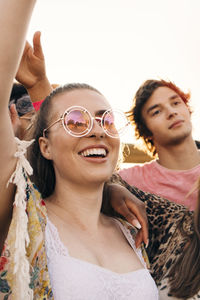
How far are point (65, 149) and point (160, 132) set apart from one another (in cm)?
153

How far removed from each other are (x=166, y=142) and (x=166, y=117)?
0.19 meters

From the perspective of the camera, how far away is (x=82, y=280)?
1.17 metres

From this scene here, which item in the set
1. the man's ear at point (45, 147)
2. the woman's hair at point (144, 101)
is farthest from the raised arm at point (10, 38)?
the woman's hair at point (144, 101)

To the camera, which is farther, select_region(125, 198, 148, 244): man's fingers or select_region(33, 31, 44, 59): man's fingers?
select_region(33, 31, 44, 59): man's fingers

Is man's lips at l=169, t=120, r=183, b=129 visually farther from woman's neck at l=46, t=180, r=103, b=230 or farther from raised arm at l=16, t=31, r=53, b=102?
woman's neck at l=46, t=180, r=103, b=230

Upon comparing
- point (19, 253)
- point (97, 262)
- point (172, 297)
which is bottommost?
point (172, 297)

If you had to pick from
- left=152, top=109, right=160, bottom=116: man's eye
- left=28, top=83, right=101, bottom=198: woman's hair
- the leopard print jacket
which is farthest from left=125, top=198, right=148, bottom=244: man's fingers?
left=152, top=109, right=160, bottom=116: man's eye

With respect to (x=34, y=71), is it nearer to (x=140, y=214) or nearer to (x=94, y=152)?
(x=94, y=152)

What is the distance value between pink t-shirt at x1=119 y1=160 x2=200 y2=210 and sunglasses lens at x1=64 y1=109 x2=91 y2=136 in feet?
4.09

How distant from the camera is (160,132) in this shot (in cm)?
279

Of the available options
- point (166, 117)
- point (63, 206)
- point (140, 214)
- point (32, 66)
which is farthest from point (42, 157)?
point (166, 117)

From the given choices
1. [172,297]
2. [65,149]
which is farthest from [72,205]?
[172,297]

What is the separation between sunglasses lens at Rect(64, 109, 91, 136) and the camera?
1377 mm

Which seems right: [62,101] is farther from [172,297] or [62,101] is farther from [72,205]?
[172,297]
